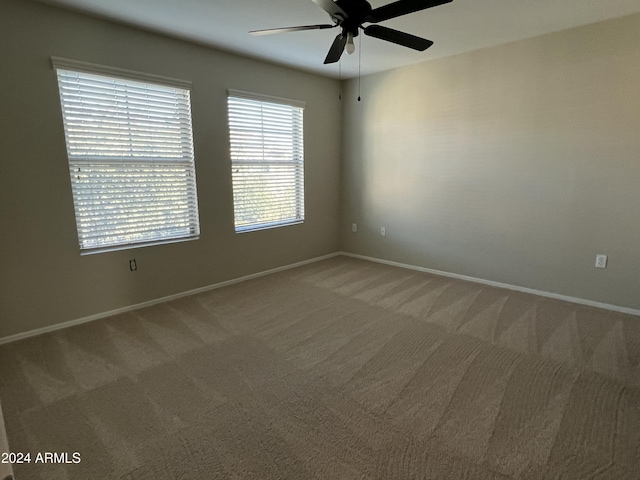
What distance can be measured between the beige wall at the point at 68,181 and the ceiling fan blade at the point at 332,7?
203 centimetres

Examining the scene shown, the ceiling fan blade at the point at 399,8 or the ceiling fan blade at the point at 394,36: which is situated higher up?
the ceiling fan blade at the point at 399,8

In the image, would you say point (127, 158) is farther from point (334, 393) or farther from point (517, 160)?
point (517, 160)

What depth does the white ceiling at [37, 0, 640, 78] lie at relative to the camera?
257 centimetres

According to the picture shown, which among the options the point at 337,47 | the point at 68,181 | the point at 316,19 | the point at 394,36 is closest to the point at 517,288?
the point at 394,36

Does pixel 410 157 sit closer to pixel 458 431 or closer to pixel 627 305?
pixel 627 305

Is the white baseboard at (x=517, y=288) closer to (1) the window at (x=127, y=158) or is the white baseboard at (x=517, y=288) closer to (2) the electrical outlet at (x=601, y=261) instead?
(2) the electrical outlet at (x=601, y=261)

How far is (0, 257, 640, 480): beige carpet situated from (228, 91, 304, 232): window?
1337 millimetres

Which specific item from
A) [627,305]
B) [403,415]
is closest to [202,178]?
[403,415]

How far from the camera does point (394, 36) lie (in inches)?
85.0

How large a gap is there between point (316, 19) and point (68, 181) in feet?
7.99

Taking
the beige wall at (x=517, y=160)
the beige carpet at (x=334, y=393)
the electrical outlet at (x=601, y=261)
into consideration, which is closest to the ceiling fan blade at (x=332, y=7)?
the beige wall at (x=517, y=160)

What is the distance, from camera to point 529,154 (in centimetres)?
348

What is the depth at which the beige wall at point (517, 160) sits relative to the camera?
3.04 m

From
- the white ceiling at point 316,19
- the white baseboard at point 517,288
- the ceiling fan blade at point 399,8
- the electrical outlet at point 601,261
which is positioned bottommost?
the white baseboard at point 517,288
